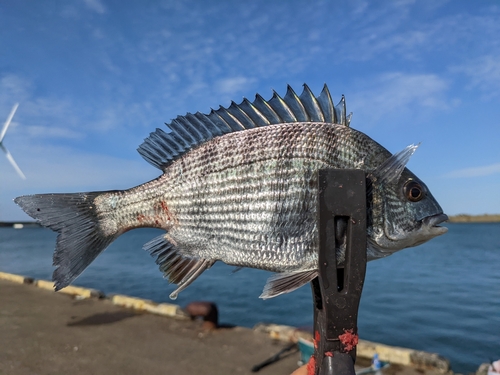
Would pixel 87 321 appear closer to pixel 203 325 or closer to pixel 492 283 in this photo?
pixel 203 325

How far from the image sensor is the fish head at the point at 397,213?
1.81m

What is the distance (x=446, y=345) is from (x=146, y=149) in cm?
1631

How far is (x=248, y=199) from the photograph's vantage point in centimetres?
193

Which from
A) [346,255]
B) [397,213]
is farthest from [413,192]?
[346,255]

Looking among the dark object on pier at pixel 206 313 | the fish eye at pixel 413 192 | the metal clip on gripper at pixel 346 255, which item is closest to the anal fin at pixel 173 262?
the metal clip on gripper at pixel 346 255

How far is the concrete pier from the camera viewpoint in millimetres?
6922

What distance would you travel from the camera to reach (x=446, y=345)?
14.4m

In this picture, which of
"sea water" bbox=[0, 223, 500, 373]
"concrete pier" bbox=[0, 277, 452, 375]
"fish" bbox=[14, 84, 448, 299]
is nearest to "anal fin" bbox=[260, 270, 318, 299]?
"fish" bbox=[14, 84, 448, 299]

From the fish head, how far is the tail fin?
1429mm

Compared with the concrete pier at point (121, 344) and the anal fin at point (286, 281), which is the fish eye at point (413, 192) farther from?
the concrete pier at point (121, 344)

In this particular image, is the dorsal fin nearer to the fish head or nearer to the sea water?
the fish head

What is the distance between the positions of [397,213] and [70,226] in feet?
5.74

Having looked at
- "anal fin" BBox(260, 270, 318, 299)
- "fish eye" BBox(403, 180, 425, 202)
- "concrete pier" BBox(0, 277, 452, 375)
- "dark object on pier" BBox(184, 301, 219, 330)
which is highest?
"fish eye" BBox(403, 180, 425, 202)

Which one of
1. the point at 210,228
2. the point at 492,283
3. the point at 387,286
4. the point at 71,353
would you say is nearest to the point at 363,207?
the point at 210,228
